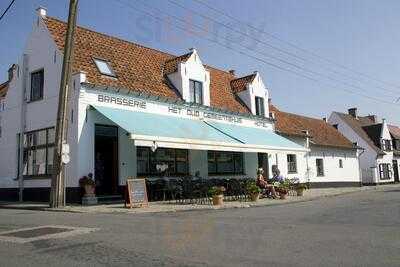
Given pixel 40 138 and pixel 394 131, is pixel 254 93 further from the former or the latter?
pixel 394 131

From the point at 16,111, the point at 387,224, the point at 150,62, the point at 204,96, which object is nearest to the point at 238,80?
the point at 204,96

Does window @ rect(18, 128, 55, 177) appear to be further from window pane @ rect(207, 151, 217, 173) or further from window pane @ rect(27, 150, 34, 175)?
window pane @ rect(207, 151, 217, 173)

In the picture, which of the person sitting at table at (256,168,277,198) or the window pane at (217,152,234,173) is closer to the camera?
the person sitting at table at (256,168,277,198)

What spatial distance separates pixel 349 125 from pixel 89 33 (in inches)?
1364

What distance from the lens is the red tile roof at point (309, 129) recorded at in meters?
33.8

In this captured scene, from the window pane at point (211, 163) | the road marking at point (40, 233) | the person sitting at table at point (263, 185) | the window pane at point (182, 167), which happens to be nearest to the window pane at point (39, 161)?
the window pane at point (182, 167)

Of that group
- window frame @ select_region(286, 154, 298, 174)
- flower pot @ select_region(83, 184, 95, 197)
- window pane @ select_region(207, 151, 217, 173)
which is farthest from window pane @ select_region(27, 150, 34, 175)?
window frame @ select_region(286, 154, 298, 174)

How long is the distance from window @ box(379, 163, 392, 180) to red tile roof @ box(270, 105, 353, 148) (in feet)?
29.2

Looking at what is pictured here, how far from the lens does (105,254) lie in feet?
25.4

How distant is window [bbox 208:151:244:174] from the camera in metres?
25.8

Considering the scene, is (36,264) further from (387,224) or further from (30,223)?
(387,224)

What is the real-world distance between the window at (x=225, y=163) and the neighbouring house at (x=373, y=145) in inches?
941

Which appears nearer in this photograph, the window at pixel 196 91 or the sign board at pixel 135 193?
the sign board at pixel 135 193

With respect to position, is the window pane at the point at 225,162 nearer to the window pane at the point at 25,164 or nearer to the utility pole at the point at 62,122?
the window pane at the point at 25,164
